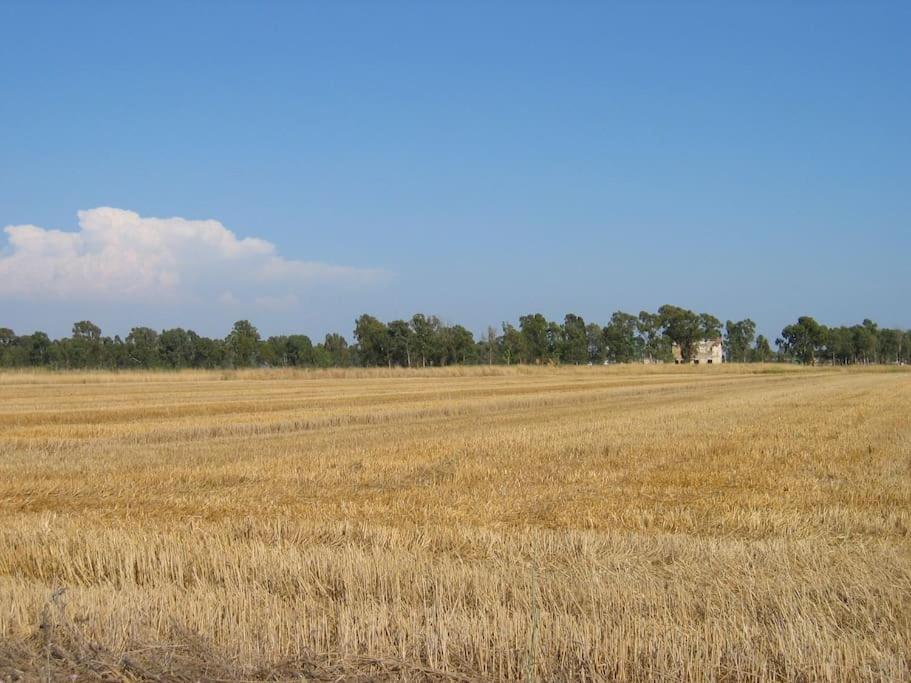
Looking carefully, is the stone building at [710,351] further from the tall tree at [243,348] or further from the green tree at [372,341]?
the tall tree at [243,348]

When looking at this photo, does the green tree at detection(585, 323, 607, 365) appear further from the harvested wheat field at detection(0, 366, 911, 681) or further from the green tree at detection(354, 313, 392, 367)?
the harvested wheat field at detection(0, 366, 911, 681)

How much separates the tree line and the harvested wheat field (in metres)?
107

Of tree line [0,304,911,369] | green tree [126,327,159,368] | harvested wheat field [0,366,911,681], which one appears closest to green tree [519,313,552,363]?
tree line [0,304,911,369]

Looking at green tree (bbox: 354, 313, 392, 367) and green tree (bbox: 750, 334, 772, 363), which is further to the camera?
green tree (bbox: 750, 334, 772, 363)

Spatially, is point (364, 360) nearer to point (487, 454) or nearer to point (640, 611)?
point (487, 454)

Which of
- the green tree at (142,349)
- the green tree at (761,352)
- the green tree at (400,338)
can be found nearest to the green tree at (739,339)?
the green tree at (761,352)

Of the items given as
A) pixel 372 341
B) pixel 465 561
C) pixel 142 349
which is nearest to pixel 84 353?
pixel 142 349

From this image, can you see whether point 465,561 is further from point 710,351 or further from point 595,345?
point 710,351

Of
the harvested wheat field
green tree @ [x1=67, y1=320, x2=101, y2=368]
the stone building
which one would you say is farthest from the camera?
the stone building

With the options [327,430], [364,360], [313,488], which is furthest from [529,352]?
[313,488]

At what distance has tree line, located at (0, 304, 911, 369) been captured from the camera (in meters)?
136

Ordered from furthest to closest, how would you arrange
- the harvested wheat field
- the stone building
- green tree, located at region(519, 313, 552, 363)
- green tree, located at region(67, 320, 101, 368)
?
the stone building, green tree, located at region(519, 313, 552, 363), green tree, located at region(67, 320, 101, 368), the harvested wheat field

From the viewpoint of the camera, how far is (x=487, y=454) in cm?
1661

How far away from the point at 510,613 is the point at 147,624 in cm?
279
